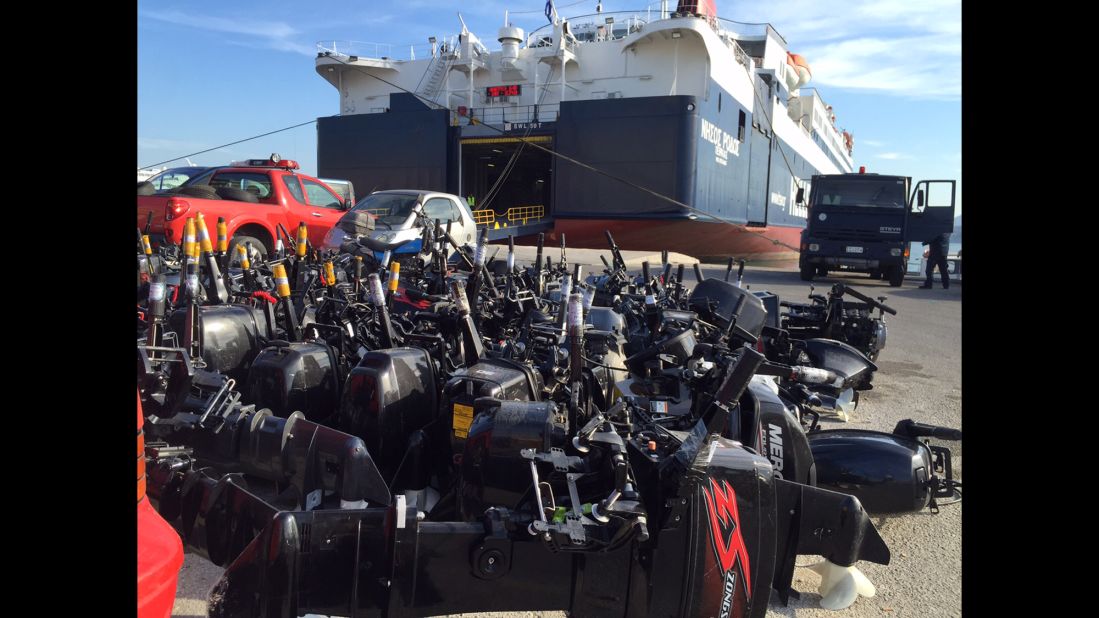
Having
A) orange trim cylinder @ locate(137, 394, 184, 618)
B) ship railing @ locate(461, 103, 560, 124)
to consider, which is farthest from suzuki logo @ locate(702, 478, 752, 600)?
ship railing @ locate(461, 103, 560, 124)

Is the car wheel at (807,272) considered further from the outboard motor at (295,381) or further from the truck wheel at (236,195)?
the outboard motor at (295,381)

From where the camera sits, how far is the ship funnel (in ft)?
75.9

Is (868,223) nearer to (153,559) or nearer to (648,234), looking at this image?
(648,234)

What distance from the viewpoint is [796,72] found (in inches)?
1357

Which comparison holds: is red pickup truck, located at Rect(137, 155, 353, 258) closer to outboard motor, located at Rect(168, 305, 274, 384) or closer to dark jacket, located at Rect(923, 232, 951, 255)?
outboard motor, located at Rect(168, 305, 274, 384)

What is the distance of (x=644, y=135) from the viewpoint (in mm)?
20078

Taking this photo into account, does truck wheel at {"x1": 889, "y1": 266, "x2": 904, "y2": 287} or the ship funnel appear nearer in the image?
truck wheel at {"x1": 889, "y1": 266, "x2": 904, "y2": 287}

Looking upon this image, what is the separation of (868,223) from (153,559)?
1662cm

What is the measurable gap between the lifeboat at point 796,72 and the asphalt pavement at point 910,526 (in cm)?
2435

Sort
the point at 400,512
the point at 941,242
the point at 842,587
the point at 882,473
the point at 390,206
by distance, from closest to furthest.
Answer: the point at 400,512, the point at 842,587, the point at 882,473, the point at 390,206, the point at 941,242

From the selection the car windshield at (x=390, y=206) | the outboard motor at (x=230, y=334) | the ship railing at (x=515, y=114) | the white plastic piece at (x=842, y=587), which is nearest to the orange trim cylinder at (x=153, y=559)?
the white plastic piece at (x=842, y=587)

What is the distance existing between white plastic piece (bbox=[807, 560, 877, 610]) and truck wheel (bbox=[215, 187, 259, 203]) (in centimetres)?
1069

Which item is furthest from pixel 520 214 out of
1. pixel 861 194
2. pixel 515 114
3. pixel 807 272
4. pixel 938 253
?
pixel 938 253
